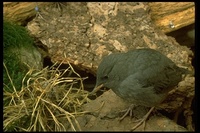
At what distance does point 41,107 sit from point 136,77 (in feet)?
3.00

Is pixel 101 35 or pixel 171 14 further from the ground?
pixel 171 14

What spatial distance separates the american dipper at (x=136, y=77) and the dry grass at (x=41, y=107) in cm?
45

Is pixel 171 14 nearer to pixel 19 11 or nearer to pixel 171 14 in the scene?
pixel 171 14

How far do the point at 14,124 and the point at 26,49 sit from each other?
1127 mm

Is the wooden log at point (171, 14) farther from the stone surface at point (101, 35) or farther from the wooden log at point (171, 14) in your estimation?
the stone surface at point (101, 35)

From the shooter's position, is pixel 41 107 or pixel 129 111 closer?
pixel 41 107

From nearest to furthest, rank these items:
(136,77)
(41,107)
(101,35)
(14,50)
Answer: (136,77), (41,107), (14,50), (101,35)

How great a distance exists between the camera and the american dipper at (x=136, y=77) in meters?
3.70

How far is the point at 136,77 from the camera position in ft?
12.2

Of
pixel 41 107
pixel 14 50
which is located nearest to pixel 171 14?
pixel 14 50

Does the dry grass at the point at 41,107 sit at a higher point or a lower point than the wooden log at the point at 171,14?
lower

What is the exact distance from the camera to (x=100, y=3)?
492 centimetres

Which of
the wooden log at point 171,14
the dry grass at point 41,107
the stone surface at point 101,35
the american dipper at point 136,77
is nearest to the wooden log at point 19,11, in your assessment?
the stone surface at point 101,35

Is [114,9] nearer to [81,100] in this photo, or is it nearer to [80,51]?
[80,51]
